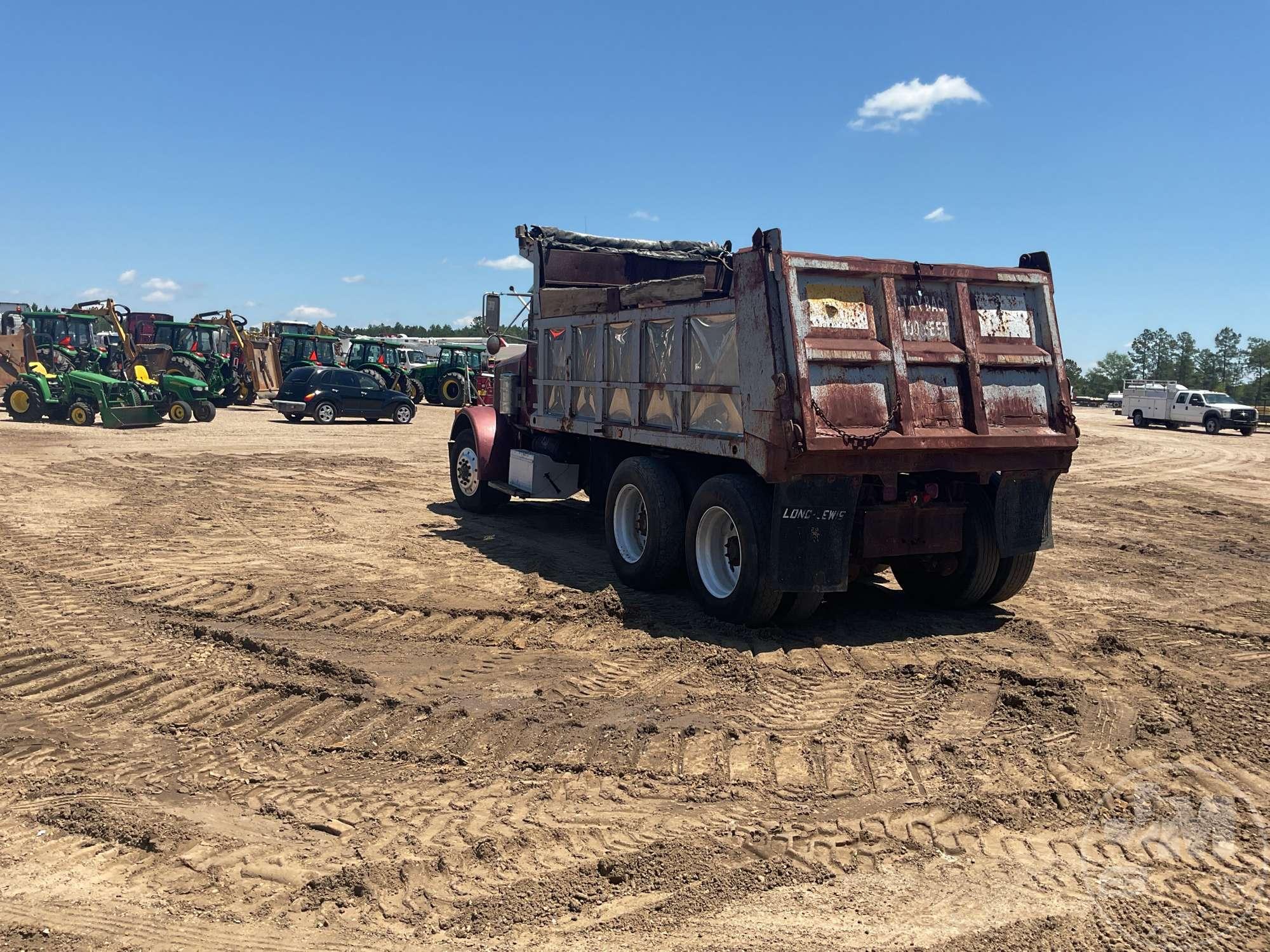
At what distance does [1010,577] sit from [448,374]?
30.5m

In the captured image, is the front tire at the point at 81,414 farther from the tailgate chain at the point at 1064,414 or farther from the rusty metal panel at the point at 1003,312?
the tailgate chain at the point at 1064,414

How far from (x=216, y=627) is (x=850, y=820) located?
4.65 m

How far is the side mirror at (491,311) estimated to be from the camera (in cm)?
1057

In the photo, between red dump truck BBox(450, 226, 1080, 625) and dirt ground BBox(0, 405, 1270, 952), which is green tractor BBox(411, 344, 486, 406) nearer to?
dirt ground BBox(0, 405, 1270, 952)

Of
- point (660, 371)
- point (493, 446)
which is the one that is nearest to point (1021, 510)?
point (660, 371)

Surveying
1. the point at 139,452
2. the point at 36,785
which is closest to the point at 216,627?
Answer: the point at 36,785

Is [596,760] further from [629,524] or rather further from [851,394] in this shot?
[629,524]

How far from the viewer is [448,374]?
118 ft

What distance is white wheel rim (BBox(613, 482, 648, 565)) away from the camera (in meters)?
8.47

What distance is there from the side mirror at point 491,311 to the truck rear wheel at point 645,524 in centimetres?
295

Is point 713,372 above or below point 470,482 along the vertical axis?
above

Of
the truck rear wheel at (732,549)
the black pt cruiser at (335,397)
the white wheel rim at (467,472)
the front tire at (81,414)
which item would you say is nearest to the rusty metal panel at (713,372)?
the truck rear wheel at (732,549)

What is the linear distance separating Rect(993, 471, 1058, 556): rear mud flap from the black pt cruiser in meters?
22.9

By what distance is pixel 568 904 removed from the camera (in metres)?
3.53
